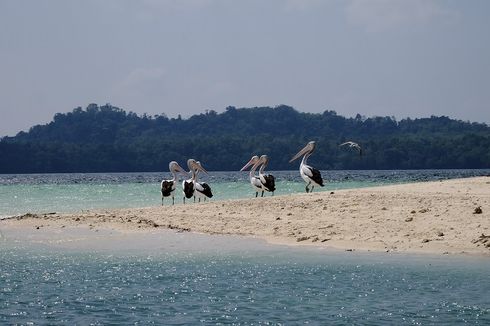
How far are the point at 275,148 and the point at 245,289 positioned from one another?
113 metres

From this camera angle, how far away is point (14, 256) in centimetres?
1373

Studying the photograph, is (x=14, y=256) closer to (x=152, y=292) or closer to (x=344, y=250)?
(x=152, y=292)

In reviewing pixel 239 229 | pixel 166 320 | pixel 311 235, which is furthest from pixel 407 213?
pixel 166 320

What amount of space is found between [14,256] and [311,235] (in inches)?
196

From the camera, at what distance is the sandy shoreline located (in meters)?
14.0

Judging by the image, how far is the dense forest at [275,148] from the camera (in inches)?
4601

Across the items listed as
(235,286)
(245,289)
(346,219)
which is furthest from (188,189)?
(245,289)

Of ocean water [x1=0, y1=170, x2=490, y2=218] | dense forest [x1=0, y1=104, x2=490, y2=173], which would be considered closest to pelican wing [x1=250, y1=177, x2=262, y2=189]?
ocean water [x1=0, y1=170, x2=490, y2=218]

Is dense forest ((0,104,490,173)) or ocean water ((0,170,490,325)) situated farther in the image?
dense forest ((0,104,490,173))

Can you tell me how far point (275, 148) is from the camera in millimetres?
123438

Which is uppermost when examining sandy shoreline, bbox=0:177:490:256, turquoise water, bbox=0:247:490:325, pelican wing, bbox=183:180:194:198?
pelican wing, bbox=183:180:194:198

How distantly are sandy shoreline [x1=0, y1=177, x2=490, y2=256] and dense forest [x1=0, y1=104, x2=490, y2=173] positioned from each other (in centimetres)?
9347

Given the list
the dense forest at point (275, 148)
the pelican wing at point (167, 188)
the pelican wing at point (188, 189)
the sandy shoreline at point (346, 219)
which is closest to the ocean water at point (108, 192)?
the pelican wing at point (167, 188)

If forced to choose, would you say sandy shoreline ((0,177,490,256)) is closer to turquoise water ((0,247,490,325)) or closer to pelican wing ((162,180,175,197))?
turquoise water ((0,247,490,325))
